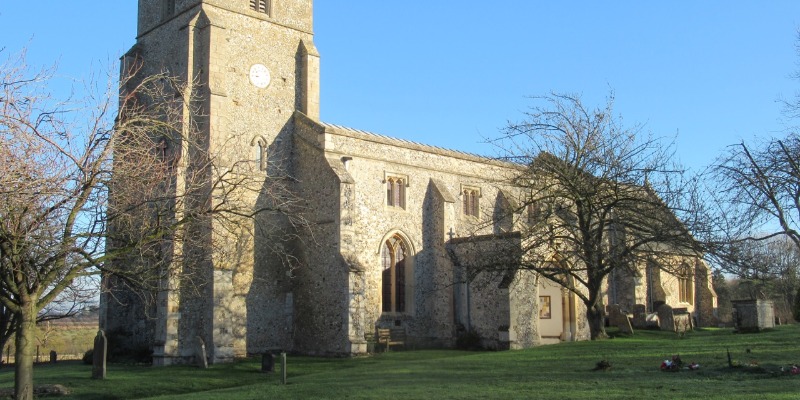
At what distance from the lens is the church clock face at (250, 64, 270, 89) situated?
28.1 m

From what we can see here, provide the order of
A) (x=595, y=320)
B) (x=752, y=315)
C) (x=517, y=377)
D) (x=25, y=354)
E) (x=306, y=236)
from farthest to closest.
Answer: (x=306, y=236)
(x=752, y=315)
(x=595, y=320)
(x=517, y=377)
(x=25, y=354)

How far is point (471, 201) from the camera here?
108 feet

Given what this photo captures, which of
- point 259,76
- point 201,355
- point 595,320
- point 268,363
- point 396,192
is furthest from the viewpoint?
point 396,192

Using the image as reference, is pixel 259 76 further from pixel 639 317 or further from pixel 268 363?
pixel 639 317

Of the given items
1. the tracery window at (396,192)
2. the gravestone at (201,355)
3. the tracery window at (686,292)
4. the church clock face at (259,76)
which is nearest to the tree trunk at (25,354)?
the gravestone at (201,355)

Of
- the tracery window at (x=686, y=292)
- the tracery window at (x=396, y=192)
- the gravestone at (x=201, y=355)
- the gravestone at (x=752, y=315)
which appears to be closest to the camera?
the gravestone at (x=201, y=355)

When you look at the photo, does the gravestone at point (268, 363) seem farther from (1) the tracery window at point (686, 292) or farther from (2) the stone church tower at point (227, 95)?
(1) the tracery window at point (686, 292)

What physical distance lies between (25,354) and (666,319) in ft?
91.4

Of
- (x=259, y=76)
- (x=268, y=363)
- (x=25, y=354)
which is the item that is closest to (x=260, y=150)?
(x=259, y=76)

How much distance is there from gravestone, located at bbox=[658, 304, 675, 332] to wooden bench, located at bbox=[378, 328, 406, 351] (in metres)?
12.2

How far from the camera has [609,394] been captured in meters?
12.4

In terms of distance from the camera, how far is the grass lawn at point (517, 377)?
12930 millimetres

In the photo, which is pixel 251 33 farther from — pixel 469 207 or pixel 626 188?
pixel 626 188

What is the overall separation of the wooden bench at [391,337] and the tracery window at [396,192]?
194 inches
